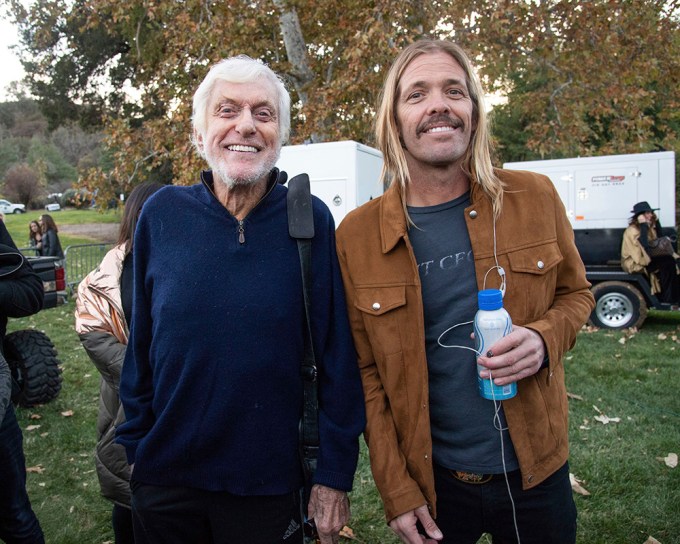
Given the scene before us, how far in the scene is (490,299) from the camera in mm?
1723

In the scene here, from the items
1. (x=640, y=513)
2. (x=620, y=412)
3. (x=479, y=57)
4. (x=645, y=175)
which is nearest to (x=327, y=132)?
(x=479, y=57)

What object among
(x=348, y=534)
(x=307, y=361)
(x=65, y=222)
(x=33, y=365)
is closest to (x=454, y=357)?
(x=307, y=361)

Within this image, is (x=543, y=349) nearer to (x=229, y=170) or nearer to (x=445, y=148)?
(x=445, y=148)

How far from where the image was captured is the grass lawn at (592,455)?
381 centimetres

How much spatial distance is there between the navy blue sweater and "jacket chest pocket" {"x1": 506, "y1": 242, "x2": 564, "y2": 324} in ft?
1.84

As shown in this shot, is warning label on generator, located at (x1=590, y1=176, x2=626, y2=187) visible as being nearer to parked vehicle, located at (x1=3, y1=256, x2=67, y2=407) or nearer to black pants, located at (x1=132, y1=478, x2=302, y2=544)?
parked vehicle, located at (x1=3, y1=256, x2=67, y2=407)

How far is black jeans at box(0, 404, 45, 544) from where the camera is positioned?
2543 mm

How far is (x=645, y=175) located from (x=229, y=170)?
9934 mm

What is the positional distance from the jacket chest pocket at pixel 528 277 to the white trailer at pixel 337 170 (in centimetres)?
590

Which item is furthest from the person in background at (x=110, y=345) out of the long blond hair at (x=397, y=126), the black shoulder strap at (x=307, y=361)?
the long blond hair at (x=397, y=126)

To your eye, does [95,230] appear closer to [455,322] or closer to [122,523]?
[122,523]

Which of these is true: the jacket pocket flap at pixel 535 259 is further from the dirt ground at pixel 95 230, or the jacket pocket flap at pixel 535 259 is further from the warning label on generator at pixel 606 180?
the dirt ground at pixel 95 230

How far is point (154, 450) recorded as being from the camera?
1911mm

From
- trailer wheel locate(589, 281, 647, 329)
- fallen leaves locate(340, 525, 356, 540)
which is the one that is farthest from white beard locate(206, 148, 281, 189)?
trailer wheel locate(589, 281, 647, 329)
